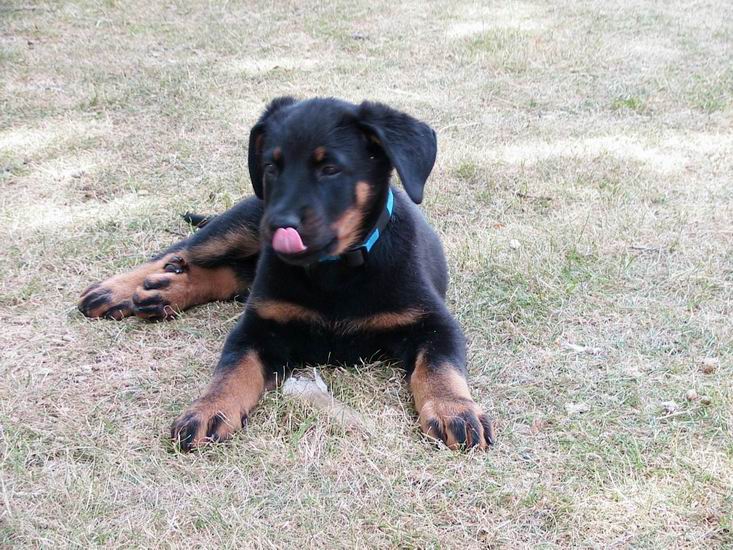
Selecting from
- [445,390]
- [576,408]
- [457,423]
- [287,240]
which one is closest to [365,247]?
[287,240]

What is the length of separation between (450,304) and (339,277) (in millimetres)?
756

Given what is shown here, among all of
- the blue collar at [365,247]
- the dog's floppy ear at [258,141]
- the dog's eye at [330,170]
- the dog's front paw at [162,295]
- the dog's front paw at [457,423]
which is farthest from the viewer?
the dog's front paw at [162,295]

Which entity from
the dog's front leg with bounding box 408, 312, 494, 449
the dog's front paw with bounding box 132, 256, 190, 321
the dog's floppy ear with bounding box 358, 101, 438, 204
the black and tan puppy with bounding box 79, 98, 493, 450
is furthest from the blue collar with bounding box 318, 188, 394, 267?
the dog's front paw with bounding box 132, 256, 190, 321

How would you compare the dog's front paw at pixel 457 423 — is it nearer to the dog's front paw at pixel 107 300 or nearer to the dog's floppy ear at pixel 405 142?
the dog's floppy ear at pixel 405 142

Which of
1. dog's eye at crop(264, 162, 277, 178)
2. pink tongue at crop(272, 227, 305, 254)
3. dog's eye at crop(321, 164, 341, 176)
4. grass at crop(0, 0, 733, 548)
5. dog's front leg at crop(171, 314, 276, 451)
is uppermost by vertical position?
dog's eye at crop(321, 164, 341, 176)

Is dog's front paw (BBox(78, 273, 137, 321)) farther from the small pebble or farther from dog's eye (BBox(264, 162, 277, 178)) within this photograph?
the small pebble

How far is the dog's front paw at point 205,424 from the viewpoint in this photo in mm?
2303

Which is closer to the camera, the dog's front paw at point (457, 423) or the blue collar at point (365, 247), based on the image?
the dog's front paw at point (457, 423)

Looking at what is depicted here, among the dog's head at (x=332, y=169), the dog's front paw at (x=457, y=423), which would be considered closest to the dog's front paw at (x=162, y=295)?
the dog's head at (x=332, y=169)

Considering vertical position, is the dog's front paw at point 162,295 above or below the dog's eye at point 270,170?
below

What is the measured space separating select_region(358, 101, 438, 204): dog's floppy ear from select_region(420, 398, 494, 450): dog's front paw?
Answer: 668mm

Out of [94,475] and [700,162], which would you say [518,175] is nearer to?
[700,162]

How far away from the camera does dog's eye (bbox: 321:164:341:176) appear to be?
2490mm

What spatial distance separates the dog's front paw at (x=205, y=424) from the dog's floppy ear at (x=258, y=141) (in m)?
0.91
